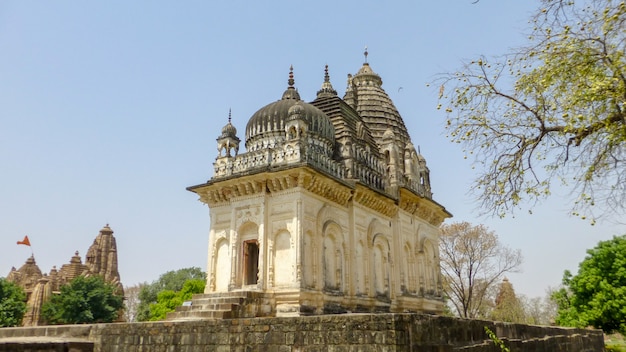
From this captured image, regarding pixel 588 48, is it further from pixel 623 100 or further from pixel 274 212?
pixel 274 212

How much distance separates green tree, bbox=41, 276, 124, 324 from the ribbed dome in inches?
1159

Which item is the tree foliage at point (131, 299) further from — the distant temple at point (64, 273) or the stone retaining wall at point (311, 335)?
the stone retaining wall at point (311, 335)

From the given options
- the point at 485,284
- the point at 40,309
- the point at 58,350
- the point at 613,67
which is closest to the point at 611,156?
the point at 613,67

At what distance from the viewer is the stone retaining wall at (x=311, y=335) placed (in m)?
7.39

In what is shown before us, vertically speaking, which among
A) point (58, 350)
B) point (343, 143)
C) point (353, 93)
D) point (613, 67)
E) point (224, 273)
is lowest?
point (58, 350)

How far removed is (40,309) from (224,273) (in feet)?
114

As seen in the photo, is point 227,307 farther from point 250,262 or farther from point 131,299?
point 131,299

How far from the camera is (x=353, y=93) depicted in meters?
26.7

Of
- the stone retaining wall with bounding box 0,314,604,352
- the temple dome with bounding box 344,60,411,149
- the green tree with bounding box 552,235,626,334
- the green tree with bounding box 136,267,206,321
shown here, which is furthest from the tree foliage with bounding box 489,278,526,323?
the stone retaining wall with bounding box 0,314,604,352

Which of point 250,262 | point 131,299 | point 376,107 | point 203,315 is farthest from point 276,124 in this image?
point 131,299

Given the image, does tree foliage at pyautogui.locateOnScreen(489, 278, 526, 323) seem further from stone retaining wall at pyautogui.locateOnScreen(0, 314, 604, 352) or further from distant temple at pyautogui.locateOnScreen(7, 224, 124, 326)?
distant temple at pyautogui.locateOnScreen(7, 224, 124, 326)

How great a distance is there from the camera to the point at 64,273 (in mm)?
54000

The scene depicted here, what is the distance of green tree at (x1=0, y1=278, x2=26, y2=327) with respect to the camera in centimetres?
3812

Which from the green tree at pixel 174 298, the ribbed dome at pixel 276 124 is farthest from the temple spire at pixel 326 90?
the green tree at pixel 174 298
